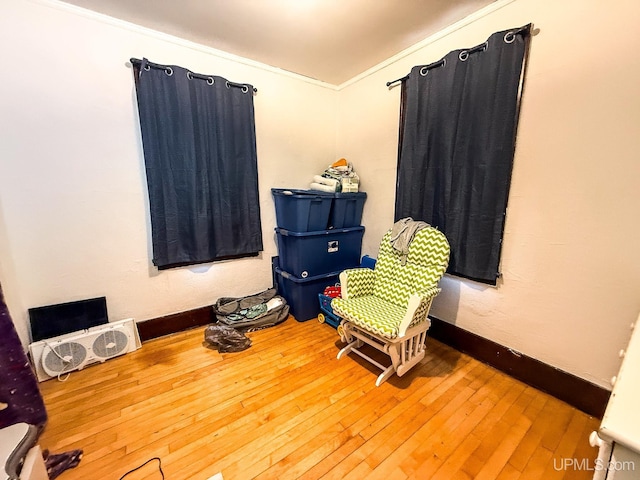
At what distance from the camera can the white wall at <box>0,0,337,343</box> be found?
5.28ft

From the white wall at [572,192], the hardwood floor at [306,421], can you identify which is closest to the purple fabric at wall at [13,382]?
the hardwood floor at [306,421]

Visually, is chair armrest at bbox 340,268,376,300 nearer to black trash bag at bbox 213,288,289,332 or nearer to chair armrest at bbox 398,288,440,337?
chair armrest at bbox 398,288,440,337

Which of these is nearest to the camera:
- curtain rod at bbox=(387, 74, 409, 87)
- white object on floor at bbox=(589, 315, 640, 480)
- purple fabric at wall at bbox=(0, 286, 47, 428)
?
white object on floor at bbox=(589, 315, 640, 480)

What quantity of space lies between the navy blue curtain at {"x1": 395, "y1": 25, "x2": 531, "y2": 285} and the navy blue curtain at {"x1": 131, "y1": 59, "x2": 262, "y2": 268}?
1452 mm

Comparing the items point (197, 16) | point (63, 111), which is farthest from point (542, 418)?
point (63, 111)

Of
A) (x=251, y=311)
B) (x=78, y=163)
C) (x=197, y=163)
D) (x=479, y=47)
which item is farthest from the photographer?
(x=251, y=311)

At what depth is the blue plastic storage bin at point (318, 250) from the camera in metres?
2.43

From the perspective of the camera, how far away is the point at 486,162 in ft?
5.65

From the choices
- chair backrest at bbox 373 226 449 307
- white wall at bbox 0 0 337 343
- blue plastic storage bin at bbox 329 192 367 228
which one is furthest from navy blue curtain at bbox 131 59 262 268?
chair backrest at bbox 373 226 449 307

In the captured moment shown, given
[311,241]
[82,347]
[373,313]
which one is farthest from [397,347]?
[82,347]

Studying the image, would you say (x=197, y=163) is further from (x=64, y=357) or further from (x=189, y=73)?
(x=64, y=357)

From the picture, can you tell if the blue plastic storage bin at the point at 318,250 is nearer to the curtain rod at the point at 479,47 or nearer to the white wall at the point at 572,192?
the white wall at the point at 572,192

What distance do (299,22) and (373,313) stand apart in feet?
6.90

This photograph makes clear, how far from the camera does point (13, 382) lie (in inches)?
44.6
